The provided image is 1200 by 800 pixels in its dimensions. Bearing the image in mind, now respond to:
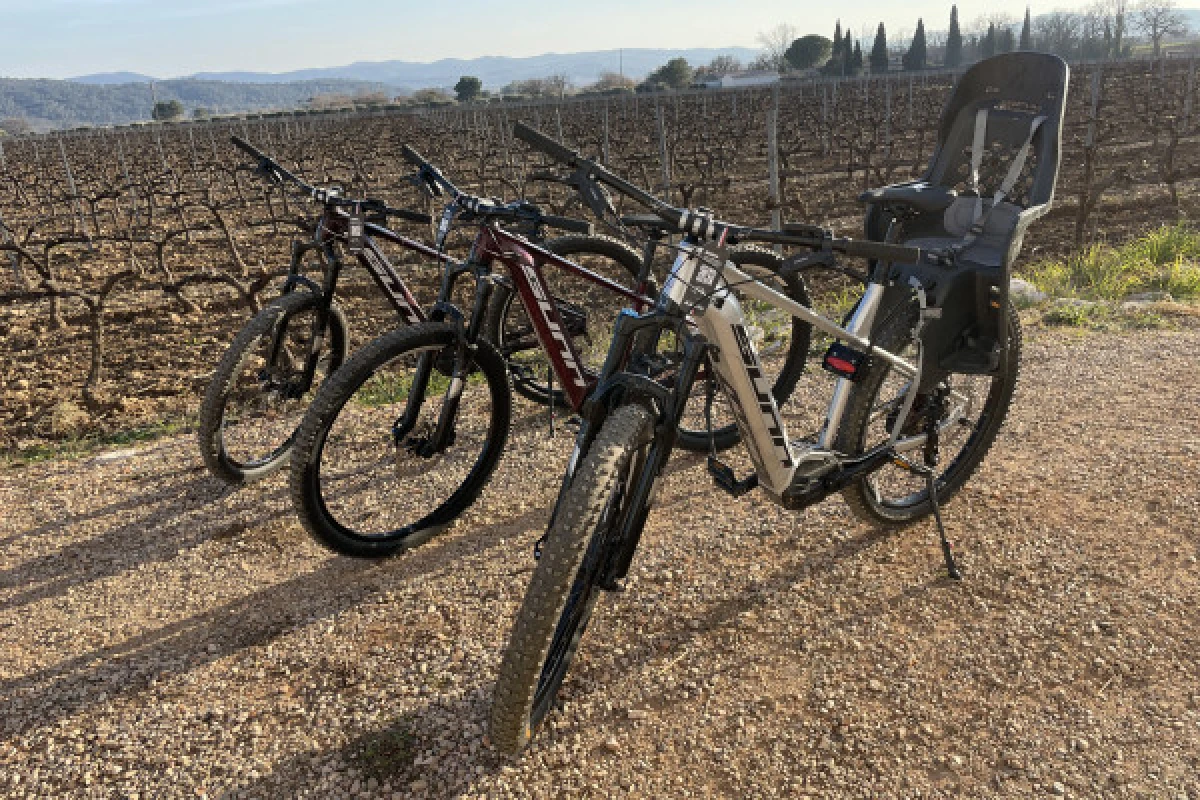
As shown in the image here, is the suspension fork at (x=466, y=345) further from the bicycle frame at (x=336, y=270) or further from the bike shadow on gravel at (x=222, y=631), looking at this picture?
the bike shadow on gravel at (x=222, y=631)

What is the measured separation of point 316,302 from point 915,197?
100 inches

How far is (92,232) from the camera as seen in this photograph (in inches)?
675

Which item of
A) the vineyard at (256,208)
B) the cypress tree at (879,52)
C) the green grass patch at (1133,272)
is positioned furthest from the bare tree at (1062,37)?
the green grass patch at (1133,272)

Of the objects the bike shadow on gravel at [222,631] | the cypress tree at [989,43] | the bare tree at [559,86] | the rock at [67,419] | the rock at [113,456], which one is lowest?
the rock at [67,419]

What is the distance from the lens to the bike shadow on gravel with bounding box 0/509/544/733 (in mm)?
2537

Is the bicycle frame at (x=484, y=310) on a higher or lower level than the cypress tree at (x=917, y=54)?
lower

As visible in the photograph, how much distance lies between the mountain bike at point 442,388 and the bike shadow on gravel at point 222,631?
112mm

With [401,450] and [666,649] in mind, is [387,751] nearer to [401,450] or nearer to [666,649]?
[666,649]

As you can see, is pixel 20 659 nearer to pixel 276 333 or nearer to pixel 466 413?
pixel 276 333

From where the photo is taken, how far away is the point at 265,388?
3.85 m

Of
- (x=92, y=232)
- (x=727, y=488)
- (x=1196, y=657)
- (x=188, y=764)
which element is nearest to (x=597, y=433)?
(x=727, y=488)

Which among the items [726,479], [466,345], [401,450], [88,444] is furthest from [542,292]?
[88,444]

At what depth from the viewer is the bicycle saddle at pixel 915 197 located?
3008mm

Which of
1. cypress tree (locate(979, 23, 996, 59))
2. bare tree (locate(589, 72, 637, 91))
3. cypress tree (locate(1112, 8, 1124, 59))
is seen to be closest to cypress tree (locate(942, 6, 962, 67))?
cypress tree (locate(979, 23, 996, 59))
